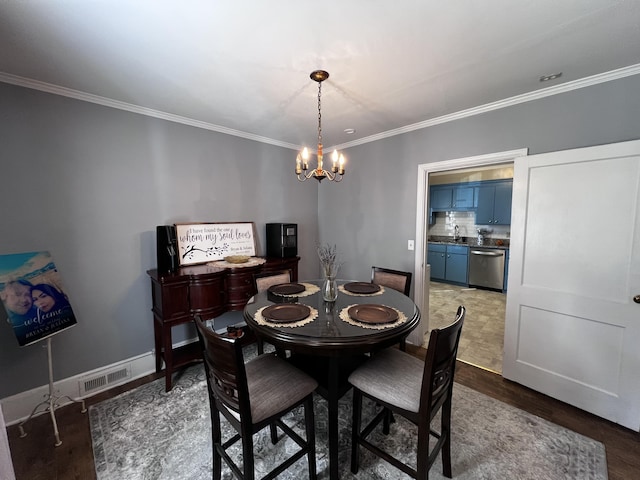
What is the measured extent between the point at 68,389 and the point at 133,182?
5.81 feet

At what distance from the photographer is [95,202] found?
2199 mm

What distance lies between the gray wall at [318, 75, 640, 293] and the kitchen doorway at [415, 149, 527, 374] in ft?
0.24

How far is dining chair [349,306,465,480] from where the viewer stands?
1214 mm

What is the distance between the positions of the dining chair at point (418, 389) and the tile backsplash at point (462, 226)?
490cm

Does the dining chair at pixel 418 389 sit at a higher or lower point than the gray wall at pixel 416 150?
lower

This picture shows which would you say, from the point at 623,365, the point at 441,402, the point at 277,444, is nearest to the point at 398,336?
the point at 441,402

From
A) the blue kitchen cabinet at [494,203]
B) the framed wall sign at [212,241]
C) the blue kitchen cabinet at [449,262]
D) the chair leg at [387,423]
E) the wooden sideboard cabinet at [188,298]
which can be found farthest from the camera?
the blue kitchen cabinet at [449,262]

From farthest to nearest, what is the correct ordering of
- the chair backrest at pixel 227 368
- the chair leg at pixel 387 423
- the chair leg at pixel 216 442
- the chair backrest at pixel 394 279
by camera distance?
the chair backrest at pixel 394 279
the chair leg at pixel 387 423
the chair leg at pixel 216 442
the chair backrest at pixel 227 368

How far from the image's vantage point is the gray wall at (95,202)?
74.9 inches

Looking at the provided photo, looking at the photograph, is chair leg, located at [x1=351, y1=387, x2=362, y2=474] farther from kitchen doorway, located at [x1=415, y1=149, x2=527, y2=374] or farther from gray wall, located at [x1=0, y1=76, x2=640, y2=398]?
gray wall, located at [x1=0, y1=76, x2=640, y2=398]

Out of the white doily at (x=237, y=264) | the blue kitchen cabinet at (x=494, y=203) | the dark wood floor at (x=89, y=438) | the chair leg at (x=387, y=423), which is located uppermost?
the blue kitchen cabinet at (x=494, y=203)

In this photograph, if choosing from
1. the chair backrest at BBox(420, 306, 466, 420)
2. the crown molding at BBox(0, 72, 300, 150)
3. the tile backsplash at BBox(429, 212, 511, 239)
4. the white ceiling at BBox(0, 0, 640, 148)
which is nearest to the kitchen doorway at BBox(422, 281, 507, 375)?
the tile backsplash at BBox(429, 212, 511, 239)

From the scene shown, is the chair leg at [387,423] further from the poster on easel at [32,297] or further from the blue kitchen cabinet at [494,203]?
the blue kitchen cabinet at [494,203]

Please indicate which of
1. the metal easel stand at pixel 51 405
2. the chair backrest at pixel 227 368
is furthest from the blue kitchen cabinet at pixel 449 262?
the metal easel stand at pixel 51 405
